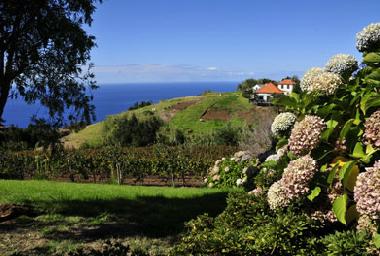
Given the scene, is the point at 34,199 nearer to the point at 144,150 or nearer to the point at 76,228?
the point at 76,228

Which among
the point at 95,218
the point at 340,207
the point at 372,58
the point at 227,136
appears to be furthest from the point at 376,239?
the point at 227,136

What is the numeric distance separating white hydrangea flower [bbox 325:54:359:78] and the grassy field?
161 inches

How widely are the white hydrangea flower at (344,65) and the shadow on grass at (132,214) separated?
518cm

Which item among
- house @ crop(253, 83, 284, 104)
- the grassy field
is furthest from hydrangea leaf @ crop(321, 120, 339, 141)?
house @ crop(253, 83, 284, 104)

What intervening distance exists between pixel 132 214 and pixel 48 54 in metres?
3.55

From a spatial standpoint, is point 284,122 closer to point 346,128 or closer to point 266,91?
point 346,128

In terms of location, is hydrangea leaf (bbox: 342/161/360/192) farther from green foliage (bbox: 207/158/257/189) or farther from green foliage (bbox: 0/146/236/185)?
green foliage (bbox: 0/146/236/185)

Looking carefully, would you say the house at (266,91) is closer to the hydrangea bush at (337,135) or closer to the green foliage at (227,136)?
the green foliage at (227,136)

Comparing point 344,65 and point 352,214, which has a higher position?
point 344,65

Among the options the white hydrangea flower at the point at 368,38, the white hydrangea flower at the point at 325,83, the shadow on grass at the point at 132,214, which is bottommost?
the shadow on grass at the point at 132,214

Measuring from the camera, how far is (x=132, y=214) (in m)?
9.03

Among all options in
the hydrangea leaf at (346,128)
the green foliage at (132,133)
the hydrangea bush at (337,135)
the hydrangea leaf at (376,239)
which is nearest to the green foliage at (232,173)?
the hydrangea bush at (337,135)

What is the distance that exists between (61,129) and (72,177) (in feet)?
45.3

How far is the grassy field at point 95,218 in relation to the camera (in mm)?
6594
